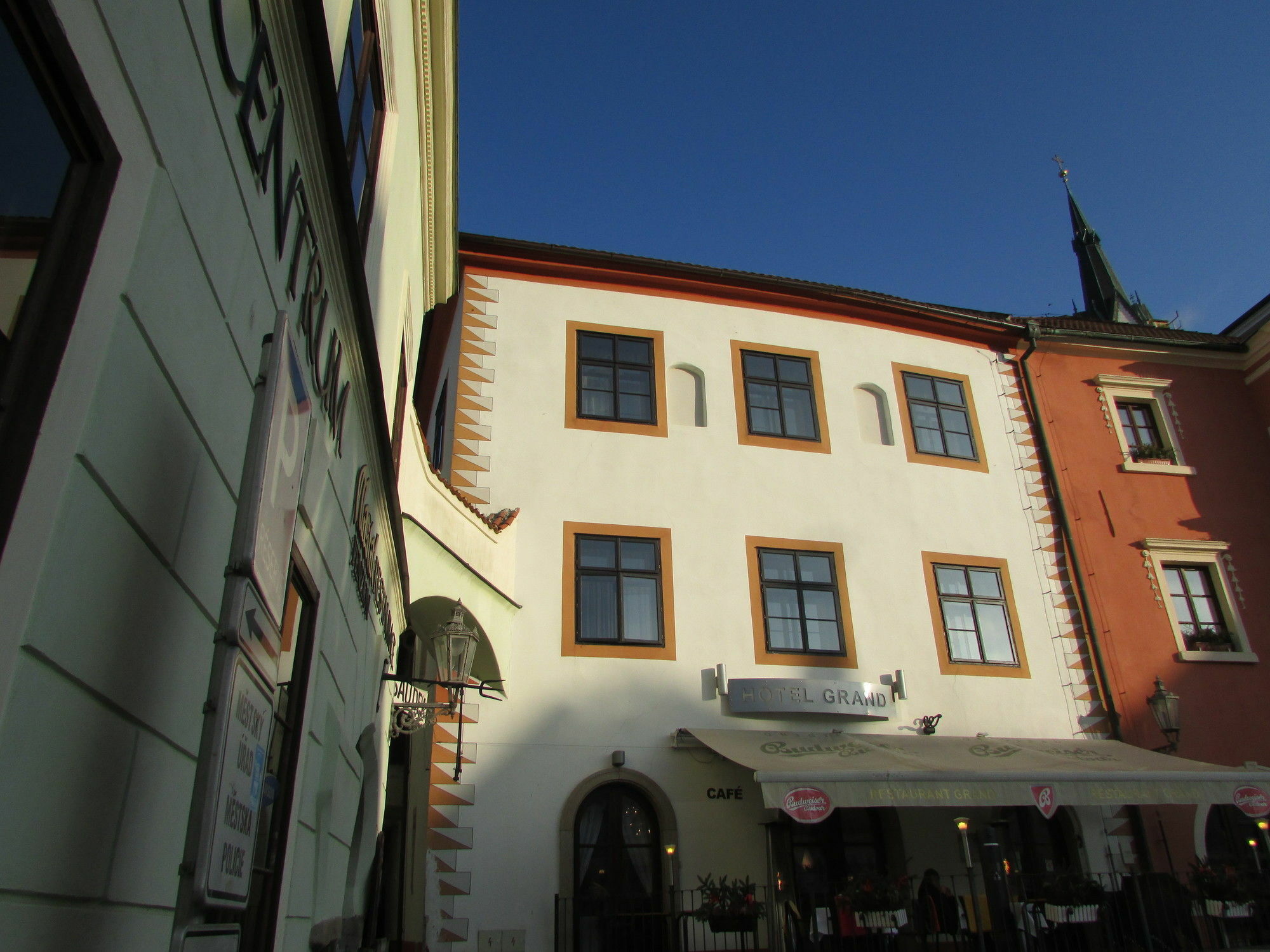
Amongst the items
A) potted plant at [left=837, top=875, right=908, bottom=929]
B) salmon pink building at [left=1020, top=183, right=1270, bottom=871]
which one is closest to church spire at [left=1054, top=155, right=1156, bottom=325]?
salmon pink building at [left=1020, top=183, right=1270, bottom=871]

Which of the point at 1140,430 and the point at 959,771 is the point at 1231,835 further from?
the point at 1140,430

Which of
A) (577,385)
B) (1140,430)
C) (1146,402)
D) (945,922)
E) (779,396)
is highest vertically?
(1146,402)

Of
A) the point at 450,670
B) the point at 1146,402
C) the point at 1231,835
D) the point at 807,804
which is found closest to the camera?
the point at 450,670

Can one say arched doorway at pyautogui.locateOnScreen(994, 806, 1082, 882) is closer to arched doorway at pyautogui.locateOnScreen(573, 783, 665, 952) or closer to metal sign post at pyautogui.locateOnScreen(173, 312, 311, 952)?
arched doorway at pyautogui.locateOnScreen(573, 783, 665, 952)

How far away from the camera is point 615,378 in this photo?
517 inches

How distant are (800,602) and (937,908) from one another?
12.5ft

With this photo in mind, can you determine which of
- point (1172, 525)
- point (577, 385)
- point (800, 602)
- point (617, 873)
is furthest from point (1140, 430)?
point (617, 873)

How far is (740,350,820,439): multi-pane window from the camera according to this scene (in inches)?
528

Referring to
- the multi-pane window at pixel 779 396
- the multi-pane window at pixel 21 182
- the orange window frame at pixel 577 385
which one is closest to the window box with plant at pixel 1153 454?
the multi-pane window at pixel 779 396

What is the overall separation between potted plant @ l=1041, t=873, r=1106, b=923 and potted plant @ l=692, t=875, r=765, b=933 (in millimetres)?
3074

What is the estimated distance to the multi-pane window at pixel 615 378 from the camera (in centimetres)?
1285

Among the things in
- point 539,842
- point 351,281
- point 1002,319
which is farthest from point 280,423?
point 1002,319

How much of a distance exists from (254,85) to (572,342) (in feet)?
33.1

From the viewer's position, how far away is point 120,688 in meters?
2.24
